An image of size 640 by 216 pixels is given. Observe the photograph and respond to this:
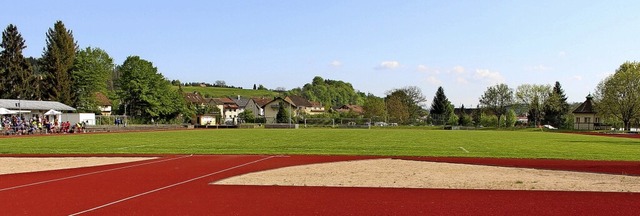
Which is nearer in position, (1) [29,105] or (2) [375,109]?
(1) [29,105]

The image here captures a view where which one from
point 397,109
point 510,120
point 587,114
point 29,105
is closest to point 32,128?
point 29,105

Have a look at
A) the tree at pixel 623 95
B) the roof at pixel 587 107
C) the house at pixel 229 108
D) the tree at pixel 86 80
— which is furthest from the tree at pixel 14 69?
the roof at pixel 587 107

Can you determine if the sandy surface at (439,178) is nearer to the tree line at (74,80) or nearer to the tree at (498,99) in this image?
the tree line at (74,80)

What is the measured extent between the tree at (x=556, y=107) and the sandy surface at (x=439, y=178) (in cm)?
8363

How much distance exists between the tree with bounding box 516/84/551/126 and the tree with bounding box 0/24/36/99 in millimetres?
100883

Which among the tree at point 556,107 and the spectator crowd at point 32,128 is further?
the tree at point 556,107

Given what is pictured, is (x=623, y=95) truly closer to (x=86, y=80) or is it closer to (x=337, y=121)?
(x=337, y=121)

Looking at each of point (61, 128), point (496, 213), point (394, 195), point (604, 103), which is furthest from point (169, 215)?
point (604, 103)

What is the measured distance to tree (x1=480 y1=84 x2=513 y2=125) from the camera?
12100 cm

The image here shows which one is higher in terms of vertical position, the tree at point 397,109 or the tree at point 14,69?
the tree at point 14,69

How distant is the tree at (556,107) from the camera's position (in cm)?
9446

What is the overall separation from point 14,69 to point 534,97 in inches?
4152

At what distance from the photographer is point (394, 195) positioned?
35.5 feet

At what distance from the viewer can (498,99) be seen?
400ft
